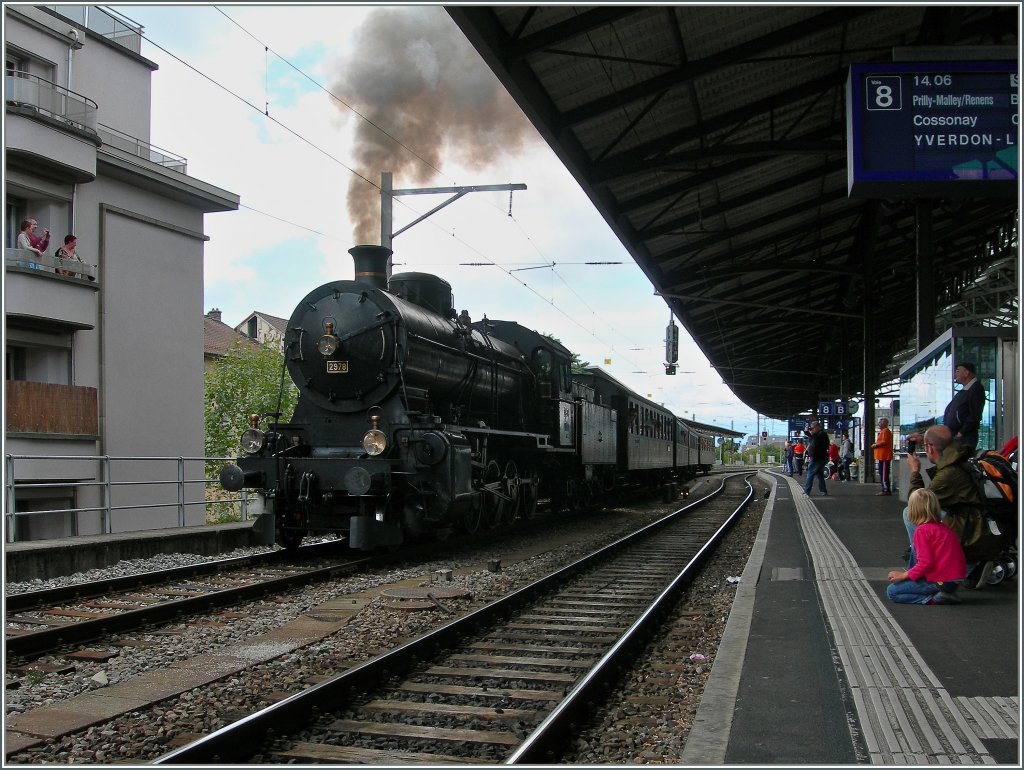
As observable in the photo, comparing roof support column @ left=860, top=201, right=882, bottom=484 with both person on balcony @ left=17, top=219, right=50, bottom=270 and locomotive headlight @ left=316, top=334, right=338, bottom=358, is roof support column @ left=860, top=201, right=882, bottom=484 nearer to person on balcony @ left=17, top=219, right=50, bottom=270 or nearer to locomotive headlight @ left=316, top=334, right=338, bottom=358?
locomotive headlight @ left=316, top=334, right=338, bottom=358

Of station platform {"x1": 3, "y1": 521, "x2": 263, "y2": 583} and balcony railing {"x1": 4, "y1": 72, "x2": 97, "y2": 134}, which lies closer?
station platform {"x1": 3, "y1": 521, "x2": 263, "y2": 583}

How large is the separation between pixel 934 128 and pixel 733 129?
15.9ft

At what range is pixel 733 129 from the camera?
13.6 metres

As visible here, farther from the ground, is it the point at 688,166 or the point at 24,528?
the point at 688,166

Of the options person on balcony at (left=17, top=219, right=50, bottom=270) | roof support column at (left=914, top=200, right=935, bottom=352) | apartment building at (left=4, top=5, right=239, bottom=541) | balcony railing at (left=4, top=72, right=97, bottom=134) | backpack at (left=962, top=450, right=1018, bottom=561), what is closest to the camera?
backpack at (left=962, top=450, right=1018, bottom=561)

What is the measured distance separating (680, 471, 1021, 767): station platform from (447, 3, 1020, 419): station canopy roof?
4.29m

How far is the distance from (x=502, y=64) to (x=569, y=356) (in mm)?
7861

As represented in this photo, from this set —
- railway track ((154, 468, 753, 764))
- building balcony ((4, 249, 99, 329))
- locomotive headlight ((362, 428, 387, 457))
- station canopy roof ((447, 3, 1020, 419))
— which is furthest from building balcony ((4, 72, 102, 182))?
railway track ((154, 468, 753, 764))

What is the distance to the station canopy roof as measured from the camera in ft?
33.9

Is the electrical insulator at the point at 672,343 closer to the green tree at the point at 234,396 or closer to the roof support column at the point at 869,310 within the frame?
the roof support column at the point at 869,310

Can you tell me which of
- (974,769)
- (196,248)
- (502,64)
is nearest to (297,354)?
(502,64)

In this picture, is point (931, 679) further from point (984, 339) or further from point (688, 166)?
point (688, 166)

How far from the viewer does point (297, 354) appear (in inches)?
434

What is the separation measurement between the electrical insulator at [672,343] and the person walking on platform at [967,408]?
16094mm
